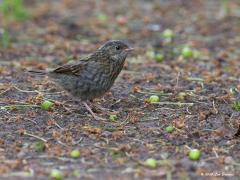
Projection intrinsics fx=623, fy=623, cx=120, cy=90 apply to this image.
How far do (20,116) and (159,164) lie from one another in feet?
7.52

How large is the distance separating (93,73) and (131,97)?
0.80m

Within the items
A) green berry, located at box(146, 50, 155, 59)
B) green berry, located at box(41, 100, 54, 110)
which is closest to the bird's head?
green berry, located at box(41, 100, 54, 110)

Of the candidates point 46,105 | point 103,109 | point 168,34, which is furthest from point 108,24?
point 46,105

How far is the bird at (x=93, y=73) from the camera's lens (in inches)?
327

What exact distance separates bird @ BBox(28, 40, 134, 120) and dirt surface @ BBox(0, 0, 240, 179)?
275 mm

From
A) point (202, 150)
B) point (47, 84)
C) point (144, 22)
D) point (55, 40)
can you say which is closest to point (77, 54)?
point (55, 40)

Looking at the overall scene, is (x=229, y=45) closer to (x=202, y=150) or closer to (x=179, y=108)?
(x=179, y=108)

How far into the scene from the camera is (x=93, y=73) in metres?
8.38

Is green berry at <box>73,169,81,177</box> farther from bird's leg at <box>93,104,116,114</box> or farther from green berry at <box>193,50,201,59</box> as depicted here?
green berry at <box>193,50,201,59</box>

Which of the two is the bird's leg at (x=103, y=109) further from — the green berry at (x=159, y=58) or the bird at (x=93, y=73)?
the green berry at (x=159, y=58)

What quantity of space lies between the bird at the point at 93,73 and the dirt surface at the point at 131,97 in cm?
28

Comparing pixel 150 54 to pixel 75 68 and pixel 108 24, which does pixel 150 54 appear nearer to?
pixel 108 24

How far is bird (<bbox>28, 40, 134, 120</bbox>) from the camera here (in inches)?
327

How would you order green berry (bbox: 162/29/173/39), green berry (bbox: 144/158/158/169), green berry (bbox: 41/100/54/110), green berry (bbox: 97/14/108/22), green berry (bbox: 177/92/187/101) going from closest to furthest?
green berry (bbox: 144/158/158/169) → green berry (bbox: 41/100/54/110) → green berry (bbox: 177/92/187/101) → green berry (bbox: 162/29/173/39) → green berry (bbox: 97/14/108/22)
